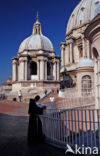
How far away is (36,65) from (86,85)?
54.6ft

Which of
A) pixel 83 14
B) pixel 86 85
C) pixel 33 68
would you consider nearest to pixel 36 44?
pixel 33 68

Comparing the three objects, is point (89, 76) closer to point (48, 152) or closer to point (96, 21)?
point (96, 21)

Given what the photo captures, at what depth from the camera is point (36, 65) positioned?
35875 mm

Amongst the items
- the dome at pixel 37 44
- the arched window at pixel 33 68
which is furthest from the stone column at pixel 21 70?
the dome at pixel 37 44

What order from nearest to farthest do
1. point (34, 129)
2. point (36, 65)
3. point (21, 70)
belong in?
point (34, 129)
point (21, 70)
point (36, 65)

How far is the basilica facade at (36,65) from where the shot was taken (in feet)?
104

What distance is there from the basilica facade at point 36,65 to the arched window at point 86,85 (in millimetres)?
10928

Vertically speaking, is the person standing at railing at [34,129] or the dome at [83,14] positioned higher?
the dome at [83,14]

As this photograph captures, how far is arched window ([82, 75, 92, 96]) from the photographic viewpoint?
2117 centimetres

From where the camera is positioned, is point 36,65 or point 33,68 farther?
point 33,68

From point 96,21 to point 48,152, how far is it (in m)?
5.17

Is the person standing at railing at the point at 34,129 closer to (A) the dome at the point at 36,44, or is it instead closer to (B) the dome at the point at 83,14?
(A) the dome at the point at 36,44

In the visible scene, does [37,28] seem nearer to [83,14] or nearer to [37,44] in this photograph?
[37,44]

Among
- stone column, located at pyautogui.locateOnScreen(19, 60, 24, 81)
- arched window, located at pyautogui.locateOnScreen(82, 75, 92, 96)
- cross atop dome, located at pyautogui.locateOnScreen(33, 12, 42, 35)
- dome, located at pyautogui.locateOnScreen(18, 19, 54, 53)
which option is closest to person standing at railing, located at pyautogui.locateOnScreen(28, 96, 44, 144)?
arched window, located at pyautogui.locateOnScreen(82, 75, 92, 96)
